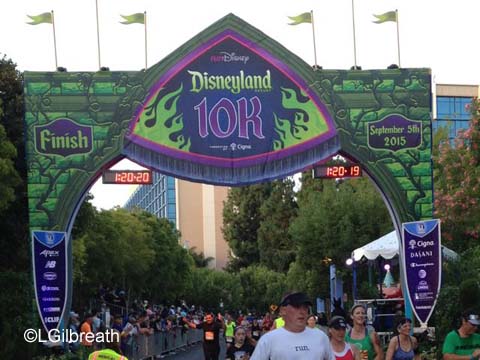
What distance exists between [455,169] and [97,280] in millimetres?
18817

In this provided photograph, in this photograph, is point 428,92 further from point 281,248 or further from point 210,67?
point 281,248

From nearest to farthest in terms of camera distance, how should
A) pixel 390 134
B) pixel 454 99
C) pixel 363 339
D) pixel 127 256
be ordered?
pixel 363 339, pixel 390 134, pixel 127 256, pixel 454 99

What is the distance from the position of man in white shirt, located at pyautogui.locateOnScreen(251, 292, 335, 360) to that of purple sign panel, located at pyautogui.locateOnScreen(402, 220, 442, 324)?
16186mm

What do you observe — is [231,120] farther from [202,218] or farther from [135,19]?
[202,218]

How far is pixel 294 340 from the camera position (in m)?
6.65

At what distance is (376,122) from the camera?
2320cm

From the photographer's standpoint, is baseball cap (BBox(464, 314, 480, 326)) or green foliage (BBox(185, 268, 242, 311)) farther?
green foliage (BBox(185, 268, 242, 311))

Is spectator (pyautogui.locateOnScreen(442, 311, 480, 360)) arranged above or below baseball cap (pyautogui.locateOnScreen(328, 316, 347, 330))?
below

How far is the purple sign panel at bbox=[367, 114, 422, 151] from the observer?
23172 mm

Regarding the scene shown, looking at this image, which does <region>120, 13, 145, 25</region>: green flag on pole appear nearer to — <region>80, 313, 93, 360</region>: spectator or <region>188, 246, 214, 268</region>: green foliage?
<region>80, 313, 93, 360</region>: spectator

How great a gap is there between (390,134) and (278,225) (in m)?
57.7

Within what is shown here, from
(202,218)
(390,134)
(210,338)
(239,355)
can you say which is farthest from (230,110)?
(202,218)

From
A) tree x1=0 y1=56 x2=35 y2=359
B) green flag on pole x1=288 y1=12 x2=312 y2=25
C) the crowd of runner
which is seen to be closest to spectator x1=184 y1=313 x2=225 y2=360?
the crowd of runner

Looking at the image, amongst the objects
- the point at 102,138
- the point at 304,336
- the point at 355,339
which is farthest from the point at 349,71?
the point at 304,336
